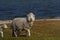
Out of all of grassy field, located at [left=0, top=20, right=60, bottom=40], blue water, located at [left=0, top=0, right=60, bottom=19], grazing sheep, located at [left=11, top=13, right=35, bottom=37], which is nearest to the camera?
grazing sheep, located at [left=11, top=13, right=35, bottom=37]

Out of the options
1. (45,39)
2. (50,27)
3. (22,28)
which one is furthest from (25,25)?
(50,27)

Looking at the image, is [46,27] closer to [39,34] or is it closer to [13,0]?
[39,34]

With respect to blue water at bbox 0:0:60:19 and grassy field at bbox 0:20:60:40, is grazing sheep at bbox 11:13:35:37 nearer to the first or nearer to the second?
grassy field at bbox 0:20:60:40

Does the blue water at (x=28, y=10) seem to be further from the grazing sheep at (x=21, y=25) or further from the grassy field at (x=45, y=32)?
the grazing sheep at (x=21, y=25)

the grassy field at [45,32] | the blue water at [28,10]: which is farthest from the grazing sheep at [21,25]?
the blue water at [28,10]

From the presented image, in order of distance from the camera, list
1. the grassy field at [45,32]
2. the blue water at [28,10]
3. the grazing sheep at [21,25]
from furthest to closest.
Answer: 1. the blue water at [28,10]
2. the grassy field at [45,32]
3. the grazing sheep at [21,25]

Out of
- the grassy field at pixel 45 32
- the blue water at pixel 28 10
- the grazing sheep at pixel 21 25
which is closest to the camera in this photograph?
the grazing sheep at pixel 21 25

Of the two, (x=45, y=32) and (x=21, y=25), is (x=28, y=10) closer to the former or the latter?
(x=45, y=32)

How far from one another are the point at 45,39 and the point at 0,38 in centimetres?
188

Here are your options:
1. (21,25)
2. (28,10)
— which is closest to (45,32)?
(21,25)

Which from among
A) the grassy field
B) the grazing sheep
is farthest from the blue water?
the grazing sheep

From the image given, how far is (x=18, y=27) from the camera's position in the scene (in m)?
15.0

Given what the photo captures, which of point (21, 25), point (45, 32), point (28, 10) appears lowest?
point (28, 10)

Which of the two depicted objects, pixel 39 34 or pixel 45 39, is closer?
pixel 45 39
